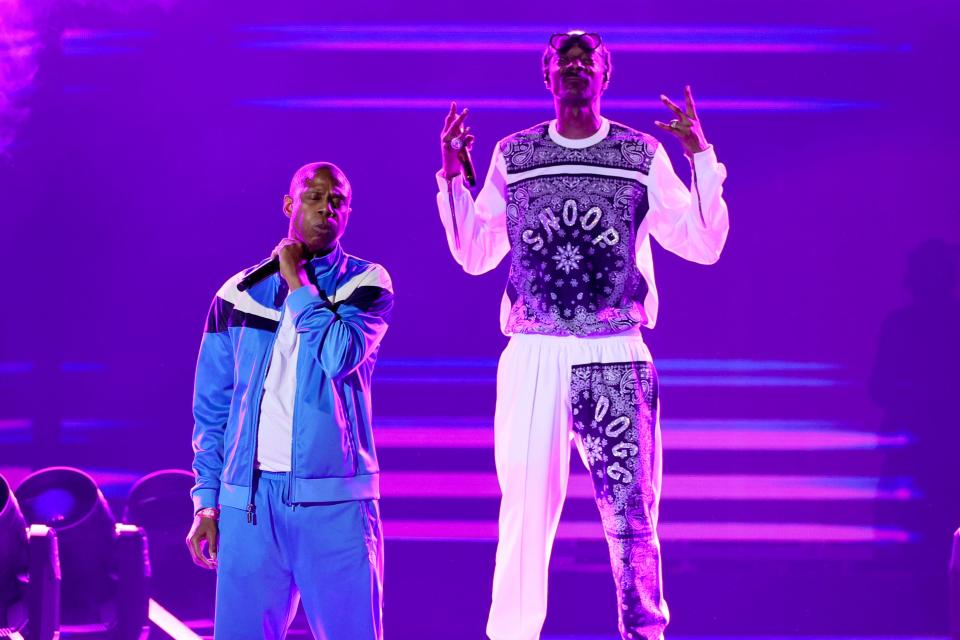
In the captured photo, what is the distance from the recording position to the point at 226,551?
2.27m

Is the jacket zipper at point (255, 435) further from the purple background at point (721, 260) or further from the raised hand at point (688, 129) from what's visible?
the purple background at point (721, 260)

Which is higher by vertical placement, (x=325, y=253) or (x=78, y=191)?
(x=78, y=191)

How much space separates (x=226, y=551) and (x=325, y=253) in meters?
0.68

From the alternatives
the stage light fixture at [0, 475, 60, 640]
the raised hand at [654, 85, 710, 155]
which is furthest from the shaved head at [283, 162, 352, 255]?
the stage light fixture at [0, 475, 60, 640]

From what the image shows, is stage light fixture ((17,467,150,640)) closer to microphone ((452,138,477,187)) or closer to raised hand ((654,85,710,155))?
microphone ((452,138,477,187))

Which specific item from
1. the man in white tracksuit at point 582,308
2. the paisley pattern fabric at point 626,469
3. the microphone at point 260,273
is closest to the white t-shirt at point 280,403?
the microphone at point 260,273

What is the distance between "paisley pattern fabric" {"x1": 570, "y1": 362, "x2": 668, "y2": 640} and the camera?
8.24 feet

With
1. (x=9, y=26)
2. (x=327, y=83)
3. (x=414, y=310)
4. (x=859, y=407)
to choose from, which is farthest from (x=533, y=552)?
(x=9, y=26)

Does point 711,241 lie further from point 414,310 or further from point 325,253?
point 414,310

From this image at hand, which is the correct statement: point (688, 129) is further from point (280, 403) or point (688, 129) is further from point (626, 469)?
point (280, 403)

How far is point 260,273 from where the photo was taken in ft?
7.88

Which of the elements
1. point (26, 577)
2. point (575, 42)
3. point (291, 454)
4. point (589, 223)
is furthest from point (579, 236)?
point (26, 577)

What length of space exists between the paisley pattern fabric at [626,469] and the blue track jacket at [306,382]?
0.54 metres

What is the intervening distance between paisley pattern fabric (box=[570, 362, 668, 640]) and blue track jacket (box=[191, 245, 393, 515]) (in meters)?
0.54
